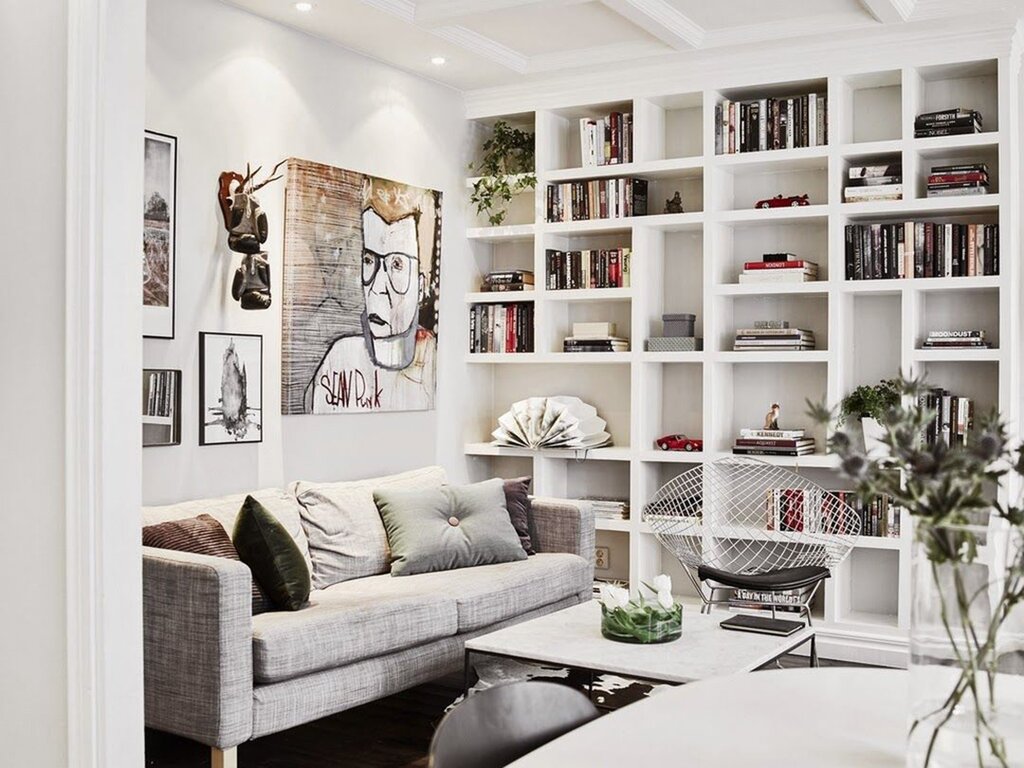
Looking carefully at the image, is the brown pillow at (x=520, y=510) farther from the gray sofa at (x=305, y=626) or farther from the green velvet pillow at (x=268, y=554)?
the green velvet pillow at (x=268, y=554)

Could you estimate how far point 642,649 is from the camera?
3631mm

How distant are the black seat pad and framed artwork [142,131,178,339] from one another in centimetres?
231

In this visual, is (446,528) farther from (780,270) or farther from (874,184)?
(874,184)

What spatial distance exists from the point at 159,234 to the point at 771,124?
9.06 ft

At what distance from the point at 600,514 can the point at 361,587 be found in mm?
1728

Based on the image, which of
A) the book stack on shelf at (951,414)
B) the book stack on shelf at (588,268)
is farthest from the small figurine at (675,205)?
the book stack on shelf at (951,414)

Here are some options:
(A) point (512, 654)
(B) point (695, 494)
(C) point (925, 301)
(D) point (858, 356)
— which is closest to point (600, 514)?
(B) point (695, 494)

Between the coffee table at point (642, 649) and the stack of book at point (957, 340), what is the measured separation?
1594mm

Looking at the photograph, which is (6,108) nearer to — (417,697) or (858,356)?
(417,697)

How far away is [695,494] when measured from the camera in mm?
5492

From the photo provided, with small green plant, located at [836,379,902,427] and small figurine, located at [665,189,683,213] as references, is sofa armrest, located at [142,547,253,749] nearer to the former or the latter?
small green plant, located at [836,379,902,427]

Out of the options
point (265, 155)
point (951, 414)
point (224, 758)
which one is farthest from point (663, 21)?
point (224, 758)

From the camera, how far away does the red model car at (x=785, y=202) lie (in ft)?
17.6

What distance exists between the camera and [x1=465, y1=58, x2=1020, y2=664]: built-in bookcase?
5.05m
